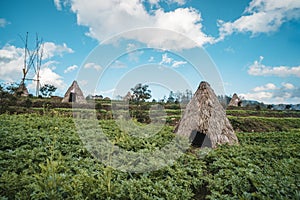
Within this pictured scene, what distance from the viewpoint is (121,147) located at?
5363 millimetres

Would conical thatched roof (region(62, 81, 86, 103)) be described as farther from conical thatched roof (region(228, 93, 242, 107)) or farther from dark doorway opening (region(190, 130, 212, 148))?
conical thatched roof (region(228, 93, 242, 107))

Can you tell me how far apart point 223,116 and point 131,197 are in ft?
18.7

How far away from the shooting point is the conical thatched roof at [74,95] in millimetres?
21169

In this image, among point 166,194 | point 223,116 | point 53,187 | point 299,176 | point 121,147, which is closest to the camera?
point 53,187

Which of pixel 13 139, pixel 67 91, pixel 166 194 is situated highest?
pixel 67 91

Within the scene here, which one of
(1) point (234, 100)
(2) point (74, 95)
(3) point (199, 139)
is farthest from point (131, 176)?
(1) point (234, 100)

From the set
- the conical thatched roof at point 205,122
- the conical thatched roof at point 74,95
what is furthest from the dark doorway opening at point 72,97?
the conical thatched roof at point 205,122

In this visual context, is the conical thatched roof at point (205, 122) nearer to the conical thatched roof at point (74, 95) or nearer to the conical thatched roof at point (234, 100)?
the conical thatched roof at point (74, 95)

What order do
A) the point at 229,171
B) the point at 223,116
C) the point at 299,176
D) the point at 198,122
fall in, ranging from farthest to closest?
the point at 223,116 → the point at 198,122 → the point at 229,171 → the point at 299,176

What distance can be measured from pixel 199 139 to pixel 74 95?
16784 mm

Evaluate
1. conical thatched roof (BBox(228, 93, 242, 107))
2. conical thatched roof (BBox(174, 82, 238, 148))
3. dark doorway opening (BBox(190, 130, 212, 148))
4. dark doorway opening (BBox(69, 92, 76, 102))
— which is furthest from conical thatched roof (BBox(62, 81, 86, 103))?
conical thatched roof (BBox(228, 93, 242, 107))

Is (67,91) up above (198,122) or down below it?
above

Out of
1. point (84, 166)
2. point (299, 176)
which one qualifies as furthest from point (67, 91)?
point (299, 176)

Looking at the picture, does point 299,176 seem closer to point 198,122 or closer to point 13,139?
point 198,122
